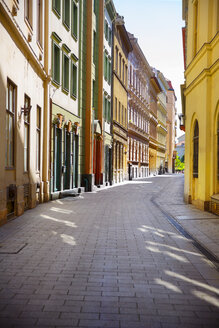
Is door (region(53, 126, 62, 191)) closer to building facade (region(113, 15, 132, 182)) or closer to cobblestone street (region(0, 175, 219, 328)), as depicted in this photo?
cobblestone street (region(0, 175, 219, 328))

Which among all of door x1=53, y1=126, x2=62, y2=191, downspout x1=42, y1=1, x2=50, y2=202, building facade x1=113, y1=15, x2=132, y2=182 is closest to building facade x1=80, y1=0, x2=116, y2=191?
building facade x1=113, y1=15, x2=132, y2=182

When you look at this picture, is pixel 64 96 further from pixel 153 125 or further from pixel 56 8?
pixel 153 125

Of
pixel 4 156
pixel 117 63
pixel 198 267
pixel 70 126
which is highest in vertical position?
pixel 117 63

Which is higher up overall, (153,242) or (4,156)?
(4,156)

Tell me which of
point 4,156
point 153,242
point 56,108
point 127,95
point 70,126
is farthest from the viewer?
point 127,95

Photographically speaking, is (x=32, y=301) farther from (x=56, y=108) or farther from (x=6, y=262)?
(x=56, y=108)

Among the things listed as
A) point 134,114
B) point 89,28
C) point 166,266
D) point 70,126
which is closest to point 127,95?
point 134,114

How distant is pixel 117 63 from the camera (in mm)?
34750

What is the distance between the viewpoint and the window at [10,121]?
1066cm

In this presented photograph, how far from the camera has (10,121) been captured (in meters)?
11.0

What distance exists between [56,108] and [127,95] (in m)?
23.9

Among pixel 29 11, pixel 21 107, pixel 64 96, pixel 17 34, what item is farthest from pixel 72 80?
pixel 17 34

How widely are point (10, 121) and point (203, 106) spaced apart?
19.5 feet

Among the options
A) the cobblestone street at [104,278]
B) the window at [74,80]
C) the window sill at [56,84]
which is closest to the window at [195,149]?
the cobblestone street at [104,278]
